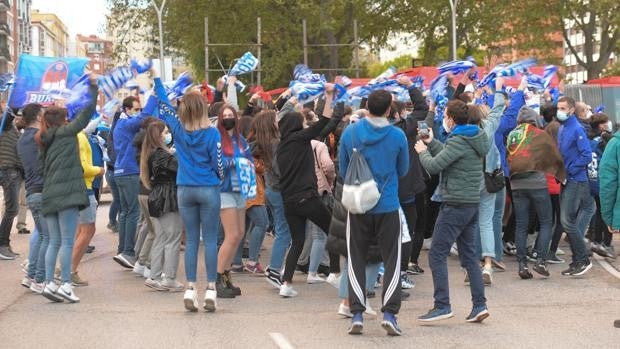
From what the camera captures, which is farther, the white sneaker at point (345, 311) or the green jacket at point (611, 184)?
the white sneaker at point (345, 311)

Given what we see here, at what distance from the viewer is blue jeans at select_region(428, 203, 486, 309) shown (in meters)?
9.14

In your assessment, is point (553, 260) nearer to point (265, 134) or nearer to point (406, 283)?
point (406, 283)

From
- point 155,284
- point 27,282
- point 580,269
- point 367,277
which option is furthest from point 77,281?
point 580,269

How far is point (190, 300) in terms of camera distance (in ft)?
31.4

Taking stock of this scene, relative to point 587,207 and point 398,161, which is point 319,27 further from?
point 398,161

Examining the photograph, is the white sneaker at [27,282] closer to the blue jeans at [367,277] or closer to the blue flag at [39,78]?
the blue jeans at [367,277]

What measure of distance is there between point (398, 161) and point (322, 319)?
1.51m

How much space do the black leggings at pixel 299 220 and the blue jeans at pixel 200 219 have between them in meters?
1.00

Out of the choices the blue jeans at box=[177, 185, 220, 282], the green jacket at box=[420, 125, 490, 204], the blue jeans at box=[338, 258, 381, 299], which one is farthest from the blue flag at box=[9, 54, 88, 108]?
the green jacket at box=[420, 125, 490, 204]

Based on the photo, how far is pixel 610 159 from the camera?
30.4ft

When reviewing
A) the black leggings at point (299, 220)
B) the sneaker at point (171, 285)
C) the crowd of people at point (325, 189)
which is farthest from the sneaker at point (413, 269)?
the sneaker at point (171, 285)

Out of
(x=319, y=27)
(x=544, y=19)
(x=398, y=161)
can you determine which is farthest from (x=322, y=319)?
(x=544, y=19)

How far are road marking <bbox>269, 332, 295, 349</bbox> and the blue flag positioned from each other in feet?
24.2

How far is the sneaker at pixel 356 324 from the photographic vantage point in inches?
341
